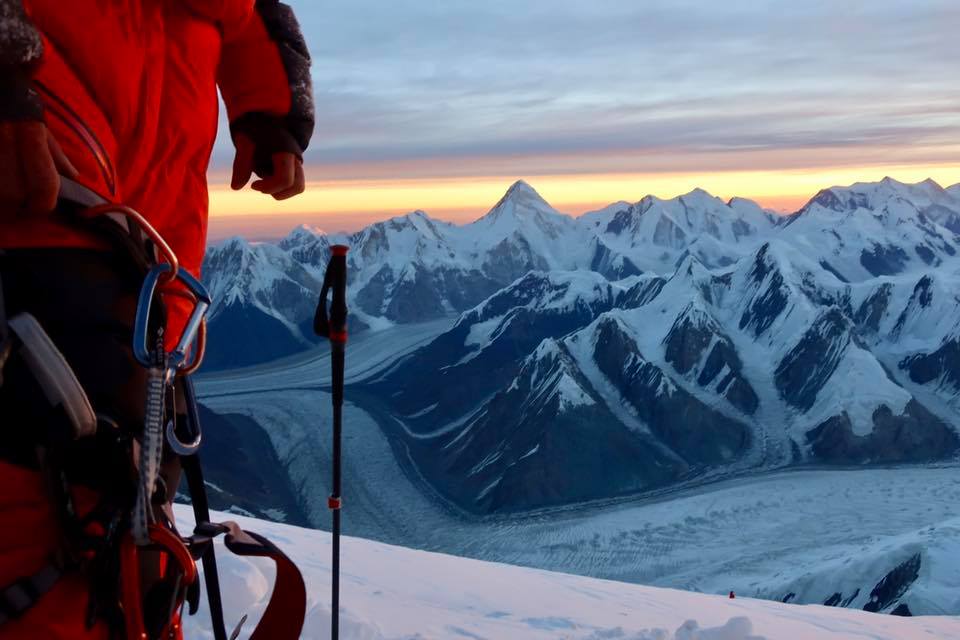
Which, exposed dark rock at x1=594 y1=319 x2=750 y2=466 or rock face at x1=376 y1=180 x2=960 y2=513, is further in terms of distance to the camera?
exposed dark rock at x1=594 y1=319 x2=750 y2=466

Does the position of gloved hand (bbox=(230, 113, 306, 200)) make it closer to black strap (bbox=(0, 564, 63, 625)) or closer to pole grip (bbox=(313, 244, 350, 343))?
pole grip (bbox=(313, 244, 350, 343))

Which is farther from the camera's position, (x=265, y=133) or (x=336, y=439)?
(x=336, y=439)

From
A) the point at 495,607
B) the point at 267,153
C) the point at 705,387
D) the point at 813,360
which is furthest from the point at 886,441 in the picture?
the point at 267,153

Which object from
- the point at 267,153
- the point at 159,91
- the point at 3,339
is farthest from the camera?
the point at 267,153

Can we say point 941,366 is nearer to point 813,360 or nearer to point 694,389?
point 813,360

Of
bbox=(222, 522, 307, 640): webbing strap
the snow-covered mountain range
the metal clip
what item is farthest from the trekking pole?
the snow-covered mountain range

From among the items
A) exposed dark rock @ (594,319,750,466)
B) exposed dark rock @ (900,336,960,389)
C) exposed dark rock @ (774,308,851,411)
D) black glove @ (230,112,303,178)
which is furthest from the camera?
exposed dark rock @ (900,336,960,389)
